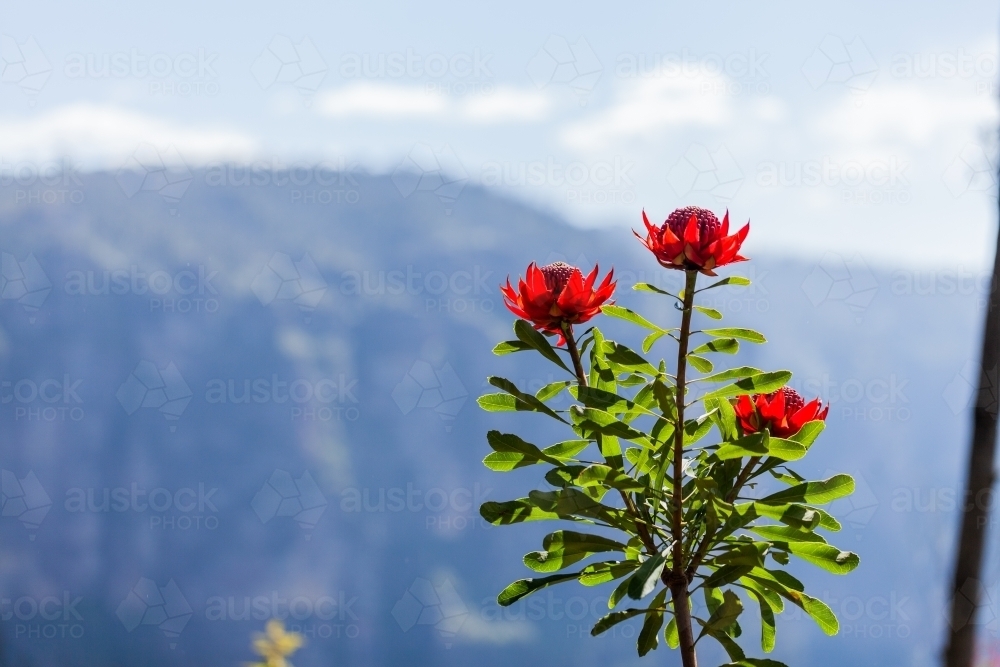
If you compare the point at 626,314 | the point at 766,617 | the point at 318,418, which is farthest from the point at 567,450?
the point at 318,418

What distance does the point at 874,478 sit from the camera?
22250 mm

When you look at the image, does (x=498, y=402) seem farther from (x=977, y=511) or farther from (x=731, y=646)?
(x=977, y=511)

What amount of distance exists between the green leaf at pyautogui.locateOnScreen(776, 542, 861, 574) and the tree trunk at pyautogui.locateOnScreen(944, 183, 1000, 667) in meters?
0.35

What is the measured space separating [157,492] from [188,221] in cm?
861

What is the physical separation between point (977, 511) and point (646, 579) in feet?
1.74

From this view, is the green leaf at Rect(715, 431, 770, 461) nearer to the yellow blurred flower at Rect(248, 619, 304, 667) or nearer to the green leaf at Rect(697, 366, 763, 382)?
the green leaf at Rect(697, 366, 763, 382)

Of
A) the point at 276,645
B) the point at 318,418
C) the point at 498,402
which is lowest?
the point at 318,418

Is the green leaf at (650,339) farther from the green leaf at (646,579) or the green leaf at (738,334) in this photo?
the green leaf at (646,579)

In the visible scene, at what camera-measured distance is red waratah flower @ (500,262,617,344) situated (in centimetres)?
75

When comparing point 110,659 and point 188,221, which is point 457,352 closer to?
point 188,221

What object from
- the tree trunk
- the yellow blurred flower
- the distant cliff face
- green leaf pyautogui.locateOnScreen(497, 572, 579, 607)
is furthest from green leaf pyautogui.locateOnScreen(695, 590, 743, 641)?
the distant cliff face

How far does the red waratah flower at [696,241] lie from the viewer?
70cm

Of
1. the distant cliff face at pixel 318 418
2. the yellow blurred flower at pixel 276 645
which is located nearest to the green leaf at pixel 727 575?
the yellow blurred flower at pixel 276 645

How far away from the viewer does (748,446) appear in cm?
68
